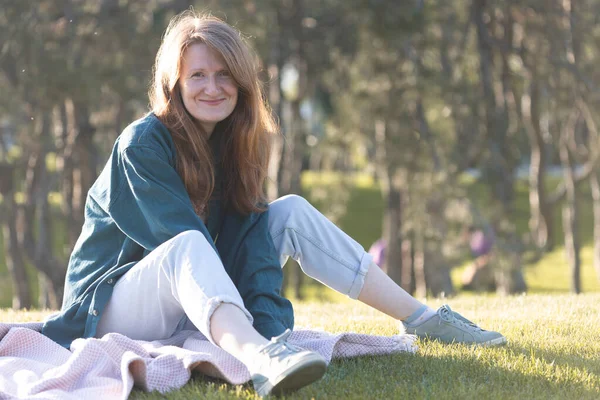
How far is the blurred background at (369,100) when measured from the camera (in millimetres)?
9102

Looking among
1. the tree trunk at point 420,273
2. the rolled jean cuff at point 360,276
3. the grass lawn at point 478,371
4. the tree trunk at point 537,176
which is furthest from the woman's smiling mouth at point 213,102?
the tree trunk at point 420,273

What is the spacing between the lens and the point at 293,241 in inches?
130

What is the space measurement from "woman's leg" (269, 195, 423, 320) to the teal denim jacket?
0.09m

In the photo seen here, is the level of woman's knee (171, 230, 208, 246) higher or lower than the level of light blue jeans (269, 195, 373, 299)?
higher

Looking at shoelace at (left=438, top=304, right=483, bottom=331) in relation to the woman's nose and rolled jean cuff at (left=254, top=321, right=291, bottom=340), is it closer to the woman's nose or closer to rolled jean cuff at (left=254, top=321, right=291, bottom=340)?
rolled jean cuff at (left=254, top=321, right=291, bottom=340)

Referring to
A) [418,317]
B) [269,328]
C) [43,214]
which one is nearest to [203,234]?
[269,328]

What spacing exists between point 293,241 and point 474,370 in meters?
0.80

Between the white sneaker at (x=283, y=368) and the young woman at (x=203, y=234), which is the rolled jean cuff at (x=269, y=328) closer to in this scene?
the young woman at (x=203, y=234)

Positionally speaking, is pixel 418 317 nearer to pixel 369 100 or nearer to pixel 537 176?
pixel 369 100

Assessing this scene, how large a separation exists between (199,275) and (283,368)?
1.32 feet

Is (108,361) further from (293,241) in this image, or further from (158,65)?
(158,65)

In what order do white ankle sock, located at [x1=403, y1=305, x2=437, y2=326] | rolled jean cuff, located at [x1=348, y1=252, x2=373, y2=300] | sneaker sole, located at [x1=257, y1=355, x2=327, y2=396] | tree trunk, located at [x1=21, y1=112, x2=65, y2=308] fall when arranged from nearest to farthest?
1. sneaker sole, located at [x1=257, y1=355, x2=327, y2=396]
2. rolled jean cuff, located at [x1=348, y1=252, x2=373, y2=300]
3. white ankle sock, located at [x1=403, y1=305, x2=437, y2=326]
4. tree trunk, located at [x1=21, y1=112, x2=65, y2=308]

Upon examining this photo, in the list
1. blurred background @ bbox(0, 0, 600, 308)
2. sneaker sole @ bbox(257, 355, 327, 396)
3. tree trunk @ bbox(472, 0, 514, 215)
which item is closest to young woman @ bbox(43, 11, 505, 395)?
sneaker sole @ bbox(257, 355, 327, 396)

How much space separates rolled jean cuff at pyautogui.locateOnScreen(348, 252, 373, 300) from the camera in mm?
3264
